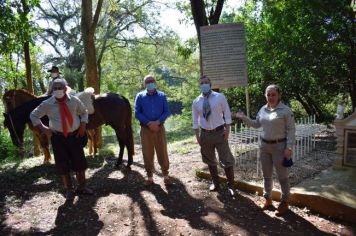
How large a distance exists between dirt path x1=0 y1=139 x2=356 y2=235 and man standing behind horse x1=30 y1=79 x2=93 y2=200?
2.15 ft

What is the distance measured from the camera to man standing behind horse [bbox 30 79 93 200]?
5410 millimetres

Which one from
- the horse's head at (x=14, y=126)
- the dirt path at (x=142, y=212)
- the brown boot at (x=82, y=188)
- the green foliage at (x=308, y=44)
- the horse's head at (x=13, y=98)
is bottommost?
the dirt path at (x=142, y=212)

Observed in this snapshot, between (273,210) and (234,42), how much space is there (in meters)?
3.41

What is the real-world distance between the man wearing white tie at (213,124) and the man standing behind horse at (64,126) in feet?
6.22

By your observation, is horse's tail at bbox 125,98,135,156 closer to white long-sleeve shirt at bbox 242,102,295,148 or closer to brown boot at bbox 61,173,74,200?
brown boot at bbox 61,173,74,200

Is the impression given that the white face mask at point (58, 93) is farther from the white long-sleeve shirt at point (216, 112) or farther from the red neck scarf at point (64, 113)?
the white long-sleeve shirt at point (216, 112)

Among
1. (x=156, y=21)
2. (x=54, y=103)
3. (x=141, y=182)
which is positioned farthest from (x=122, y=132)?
(x=156, y=21)

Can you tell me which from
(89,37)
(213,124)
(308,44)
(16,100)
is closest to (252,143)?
(213,124)

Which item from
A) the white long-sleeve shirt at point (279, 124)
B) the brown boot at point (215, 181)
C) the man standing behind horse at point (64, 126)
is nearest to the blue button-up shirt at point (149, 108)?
the man standing behind horse at point (64, 126)

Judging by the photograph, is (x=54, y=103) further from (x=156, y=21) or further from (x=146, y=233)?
(x=156, y=21)

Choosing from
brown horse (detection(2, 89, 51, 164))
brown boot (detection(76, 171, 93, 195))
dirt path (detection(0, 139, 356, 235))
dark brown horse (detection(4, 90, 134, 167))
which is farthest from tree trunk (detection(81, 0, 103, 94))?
brown boot (detection(76, 171, 93, 195))

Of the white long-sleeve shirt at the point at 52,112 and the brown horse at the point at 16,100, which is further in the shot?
the brown horse at the point at 16,100

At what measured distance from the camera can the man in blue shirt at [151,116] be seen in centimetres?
598

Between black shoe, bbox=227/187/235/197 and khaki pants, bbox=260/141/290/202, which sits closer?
khaki pants, bbox=260/141/290/202
